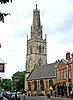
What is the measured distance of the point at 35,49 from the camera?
13300 centimetres

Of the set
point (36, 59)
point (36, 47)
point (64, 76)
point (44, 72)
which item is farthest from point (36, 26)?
point (64, 76)

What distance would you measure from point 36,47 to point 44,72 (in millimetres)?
39876

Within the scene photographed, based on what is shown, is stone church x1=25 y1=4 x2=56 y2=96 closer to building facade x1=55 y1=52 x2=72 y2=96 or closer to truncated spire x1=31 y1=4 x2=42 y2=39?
truncated spire x1=31 y1=4 x2=42 y2=39

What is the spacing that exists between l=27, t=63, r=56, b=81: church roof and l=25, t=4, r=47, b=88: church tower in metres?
25.2

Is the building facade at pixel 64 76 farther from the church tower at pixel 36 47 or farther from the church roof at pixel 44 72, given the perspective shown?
the church tower at pixel 36 47

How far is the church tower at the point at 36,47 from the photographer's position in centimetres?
13088

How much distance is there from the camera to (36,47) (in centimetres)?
13362

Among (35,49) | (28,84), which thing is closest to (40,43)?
(35,49)

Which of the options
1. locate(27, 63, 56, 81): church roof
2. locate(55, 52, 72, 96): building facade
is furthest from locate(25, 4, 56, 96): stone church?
locate(55, 52, 72, 96): building facade

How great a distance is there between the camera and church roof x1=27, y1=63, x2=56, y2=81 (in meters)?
88.1

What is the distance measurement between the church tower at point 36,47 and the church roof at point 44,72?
2515 centimetres

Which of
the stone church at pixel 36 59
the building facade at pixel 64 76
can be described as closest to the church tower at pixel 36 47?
the stone church at pixel 36 59

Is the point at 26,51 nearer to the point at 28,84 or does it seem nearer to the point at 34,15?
the point at 34,15

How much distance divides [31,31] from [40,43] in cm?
778
